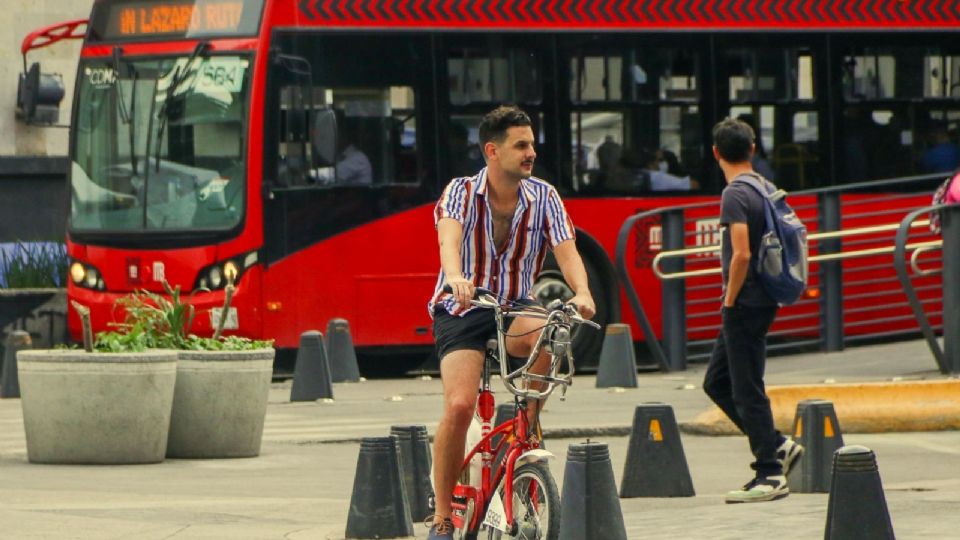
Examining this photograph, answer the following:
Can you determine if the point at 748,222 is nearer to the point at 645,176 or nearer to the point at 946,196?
the point at 946,196

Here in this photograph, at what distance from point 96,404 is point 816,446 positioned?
13.0ft

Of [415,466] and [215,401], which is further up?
[415,466]

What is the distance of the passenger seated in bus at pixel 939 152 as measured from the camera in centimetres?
2019

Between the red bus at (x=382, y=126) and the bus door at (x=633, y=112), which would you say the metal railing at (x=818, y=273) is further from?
the bus door at (x=633, y=112)

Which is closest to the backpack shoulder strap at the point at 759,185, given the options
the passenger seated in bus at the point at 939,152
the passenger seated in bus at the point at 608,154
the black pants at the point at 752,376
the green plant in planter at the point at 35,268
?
the black pants at the point at 752,376

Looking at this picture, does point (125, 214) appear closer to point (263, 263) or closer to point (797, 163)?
point (263, 263)

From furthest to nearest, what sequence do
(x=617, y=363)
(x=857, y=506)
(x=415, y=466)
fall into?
(x=617, y=363) < (x=415, y=466) < (x=857, y=506)

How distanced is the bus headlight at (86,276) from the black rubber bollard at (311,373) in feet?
8.69

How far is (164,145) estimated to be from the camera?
18.2 m

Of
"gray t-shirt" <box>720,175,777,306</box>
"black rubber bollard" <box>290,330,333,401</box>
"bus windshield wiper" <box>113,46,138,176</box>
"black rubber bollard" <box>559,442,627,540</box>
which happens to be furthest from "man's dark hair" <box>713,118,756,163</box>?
"bus windshield wiper" <box>113,46,138,176</box>

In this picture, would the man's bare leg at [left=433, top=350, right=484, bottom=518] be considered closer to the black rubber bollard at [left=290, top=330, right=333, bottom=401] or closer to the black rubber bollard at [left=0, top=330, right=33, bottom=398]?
the black rubber bollard at [left=290, top=330, right=333, bottom=401]

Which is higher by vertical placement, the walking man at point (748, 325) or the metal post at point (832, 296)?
the walking man at point (748, 325)

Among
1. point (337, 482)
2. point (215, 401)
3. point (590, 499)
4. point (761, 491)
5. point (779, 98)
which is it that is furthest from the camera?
point (779, 98)

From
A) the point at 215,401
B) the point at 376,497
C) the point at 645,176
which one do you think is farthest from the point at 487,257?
the point at 645,176
